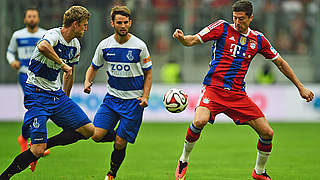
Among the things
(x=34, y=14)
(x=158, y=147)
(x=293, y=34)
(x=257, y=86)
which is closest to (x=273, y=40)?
(x=293, y=34)

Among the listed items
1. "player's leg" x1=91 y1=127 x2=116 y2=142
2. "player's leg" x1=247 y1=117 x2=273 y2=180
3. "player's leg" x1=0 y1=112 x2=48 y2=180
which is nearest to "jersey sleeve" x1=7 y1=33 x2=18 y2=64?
"player's leg" x1=91 y1=127 x2=116 y2=142

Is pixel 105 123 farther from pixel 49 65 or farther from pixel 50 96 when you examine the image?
pixel 49 65

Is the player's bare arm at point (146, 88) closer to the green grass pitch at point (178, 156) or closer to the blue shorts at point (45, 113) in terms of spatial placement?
the blue shorts at point (45, 113)

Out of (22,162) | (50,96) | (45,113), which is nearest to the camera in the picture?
(22,162)

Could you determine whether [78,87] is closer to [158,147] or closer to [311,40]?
[158,147]

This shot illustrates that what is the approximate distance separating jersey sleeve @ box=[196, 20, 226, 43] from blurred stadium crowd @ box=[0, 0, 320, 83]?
447 inches

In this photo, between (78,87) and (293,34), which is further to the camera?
(293,34)

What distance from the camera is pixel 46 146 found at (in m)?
7.01

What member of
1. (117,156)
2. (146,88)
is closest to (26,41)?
(146,88)

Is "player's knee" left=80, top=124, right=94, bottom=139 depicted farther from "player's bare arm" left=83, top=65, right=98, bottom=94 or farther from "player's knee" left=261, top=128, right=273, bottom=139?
"player's knee" left=261, top=128, right=273, bottom=139

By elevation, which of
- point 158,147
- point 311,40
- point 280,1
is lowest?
point 158,147

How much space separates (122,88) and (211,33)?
4.59 ft

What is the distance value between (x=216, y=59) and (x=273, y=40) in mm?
12392

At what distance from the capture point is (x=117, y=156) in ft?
24.8
